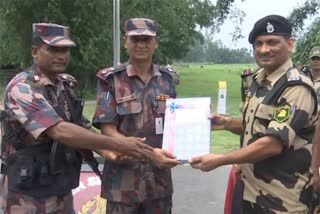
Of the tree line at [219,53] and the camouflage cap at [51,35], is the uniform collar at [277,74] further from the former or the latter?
the tree line at [219,53]

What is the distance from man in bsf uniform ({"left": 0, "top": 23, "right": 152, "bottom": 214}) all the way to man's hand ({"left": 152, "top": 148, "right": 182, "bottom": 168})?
0.08m

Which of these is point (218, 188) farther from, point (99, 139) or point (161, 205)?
point (99, 139)

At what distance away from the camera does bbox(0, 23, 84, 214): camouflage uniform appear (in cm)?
291

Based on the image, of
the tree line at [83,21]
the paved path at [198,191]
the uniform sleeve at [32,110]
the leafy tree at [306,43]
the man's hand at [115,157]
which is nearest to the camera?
the uniform sleeve at [32,110]

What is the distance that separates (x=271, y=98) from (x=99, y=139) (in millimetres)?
1005

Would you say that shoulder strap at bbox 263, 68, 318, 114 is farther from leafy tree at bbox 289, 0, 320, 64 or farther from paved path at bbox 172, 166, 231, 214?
leafy tree at bbox 289, 0, 320, 64

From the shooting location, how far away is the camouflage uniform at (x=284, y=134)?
2652 mm

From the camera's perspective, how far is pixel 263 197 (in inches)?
111

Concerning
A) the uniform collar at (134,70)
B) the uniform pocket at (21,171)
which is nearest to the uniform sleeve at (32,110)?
the uniform pocket at (21,171)

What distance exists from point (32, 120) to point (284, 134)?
1373mm

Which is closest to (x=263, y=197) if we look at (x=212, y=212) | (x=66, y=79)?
(x=66, y=79)

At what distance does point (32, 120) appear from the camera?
2895 millimetres

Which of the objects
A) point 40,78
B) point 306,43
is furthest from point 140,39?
point 306,43

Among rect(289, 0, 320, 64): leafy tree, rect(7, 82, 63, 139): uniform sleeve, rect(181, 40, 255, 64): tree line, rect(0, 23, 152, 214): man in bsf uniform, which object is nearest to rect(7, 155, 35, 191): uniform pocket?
rect(0, 23, 152, 214): man in bsf uniform
